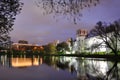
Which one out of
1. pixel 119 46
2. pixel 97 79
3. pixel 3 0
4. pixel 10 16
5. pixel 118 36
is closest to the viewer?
pixel 3 0

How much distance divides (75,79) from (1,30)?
11.8m

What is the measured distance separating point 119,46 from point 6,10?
107 meters

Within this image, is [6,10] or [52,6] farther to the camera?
[6,10]

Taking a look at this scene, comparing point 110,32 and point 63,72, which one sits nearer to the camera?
point 63,72

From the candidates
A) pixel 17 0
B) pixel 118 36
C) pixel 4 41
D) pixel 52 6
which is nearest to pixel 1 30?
pixel 4 41

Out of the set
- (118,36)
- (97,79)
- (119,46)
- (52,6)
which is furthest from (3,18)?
(119,46)

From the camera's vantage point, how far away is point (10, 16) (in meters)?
18.4

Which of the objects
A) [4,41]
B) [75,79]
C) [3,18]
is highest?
[3,18]

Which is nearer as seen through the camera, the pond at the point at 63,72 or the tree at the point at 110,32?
the pond at the point at 63,72

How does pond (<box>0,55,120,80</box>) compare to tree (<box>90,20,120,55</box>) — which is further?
tree (<box>90,20,120,55</box>)

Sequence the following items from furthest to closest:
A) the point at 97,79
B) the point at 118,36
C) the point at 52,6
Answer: the point at 118,36 < the point at 97,79 < the point at 52,6

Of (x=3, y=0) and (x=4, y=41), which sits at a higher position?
(x=3, y=0)

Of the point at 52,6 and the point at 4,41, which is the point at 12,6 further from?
the point at 52,6

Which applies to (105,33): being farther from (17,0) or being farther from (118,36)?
(17,0)
